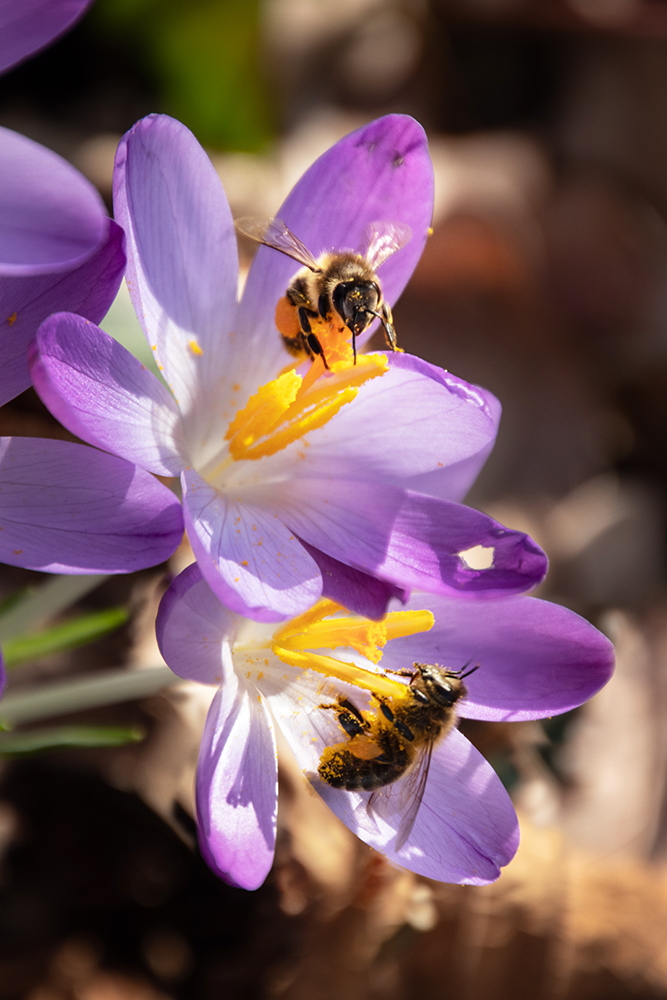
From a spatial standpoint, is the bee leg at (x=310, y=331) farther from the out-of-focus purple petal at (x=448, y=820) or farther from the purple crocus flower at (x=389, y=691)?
the out-of-focus purple petal at (x=448, y=820)

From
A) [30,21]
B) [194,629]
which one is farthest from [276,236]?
[194,629]

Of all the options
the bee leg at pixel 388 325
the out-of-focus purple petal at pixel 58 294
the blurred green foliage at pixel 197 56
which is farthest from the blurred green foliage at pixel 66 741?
the blurred green foliage at pixel 197 56

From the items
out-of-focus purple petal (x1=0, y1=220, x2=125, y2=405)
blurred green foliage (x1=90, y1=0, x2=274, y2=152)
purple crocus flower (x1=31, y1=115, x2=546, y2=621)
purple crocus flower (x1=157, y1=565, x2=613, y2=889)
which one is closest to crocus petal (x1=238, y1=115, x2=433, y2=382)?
purple crocus flower (x1=31, y1=115, x2=546, y2=621)

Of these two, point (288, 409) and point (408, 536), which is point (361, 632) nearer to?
point (408, 536)

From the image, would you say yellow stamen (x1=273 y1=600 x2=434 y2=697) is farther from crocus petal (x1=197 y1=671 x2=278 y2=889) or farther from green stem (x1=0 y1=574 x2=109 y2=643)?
→ green stem (x1=0 y1=574 x2=109 y2=643)

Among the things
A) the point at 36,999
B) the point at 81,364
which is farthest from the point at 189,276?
the point at 36,999

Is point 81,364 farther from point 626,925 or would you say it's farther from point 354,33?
point 354,33
